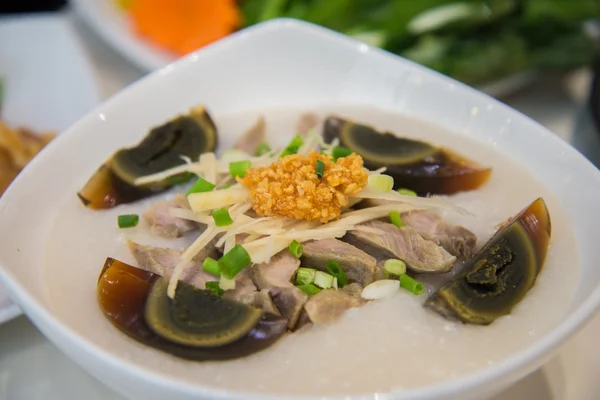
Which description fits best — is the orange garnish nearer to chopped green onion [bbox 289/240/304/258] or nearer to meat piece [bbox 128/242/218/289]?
meat piece [bbox 128/242/218/289]

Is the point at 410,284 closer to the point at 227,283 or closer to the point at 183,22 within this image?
the point at 227,283

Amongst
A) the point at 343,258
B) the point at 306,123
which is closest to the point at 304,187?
the point at 343,258

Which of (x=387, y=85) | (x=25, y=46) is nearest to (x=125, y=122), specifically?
(x=387, y=85)

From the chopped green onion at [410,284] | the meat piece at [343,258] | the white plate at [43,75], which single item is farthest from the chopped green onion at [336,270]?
the white plate at [43,75]

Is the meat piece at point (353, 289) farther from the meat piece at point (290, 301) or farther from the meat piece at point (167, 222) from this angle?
the meat piece at point (167, 222)

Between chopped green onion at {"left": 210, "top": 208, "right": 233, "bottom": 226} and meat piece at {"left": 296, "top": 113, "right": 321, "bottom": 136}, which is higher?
chopped green onion at {"left": 210, "top": 208, "right": 233, "bottom": 226}

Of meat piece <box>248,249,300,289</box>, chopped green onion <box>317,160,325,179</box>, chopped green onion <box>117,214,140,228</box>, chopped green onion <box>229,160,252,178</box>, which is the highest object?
chopped green onion <box>317,160,325,179</box>

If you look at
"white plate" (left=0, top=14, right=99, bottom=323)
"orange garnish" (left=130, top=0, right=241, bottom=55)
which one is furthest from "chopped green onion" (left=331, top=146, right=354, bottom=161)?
"orange garnish" (left=130, top=0, right=241, bottom=55)
